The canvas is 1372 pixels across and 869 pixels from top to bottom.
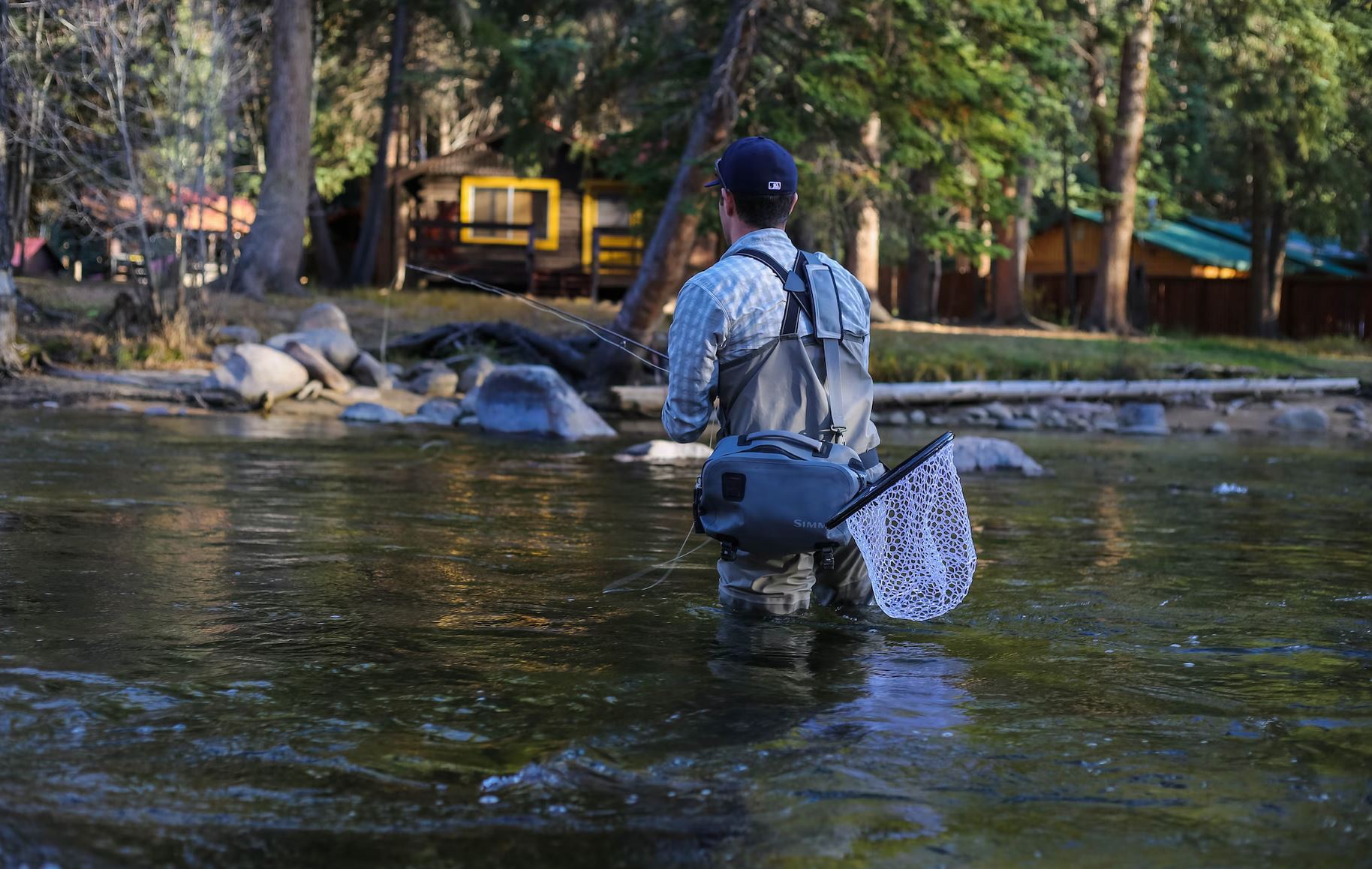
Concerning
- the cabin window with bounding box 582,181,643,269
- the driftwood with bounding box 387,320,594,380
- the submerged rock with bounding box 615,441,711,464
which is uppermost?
the cabin window with bounding box 582,181,643,269

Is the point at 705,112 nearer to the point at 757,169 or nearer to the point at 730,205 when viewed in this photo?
the point at 730,205

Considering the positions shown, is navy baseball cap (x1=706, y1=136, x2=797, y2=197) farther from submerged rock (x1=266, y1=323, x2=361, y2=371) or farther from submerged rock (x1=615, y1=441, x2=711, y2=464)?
submerged rock (x1=266, y1=323, x2=361, y2=371)

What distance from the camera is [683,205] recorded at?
60.4ft

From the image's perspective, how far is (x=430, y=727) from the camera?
4.11 metres

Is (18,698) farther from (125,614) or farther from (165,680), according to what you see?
(125,614)

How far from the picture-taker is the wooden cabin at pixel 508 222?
36.0 meters

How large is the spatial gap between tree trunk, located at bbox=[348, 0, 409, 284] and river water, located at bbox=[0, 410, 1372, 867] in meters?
24.1

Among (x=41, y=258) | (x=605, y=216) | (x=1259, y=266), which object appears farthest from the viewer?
(x=41, y=258)

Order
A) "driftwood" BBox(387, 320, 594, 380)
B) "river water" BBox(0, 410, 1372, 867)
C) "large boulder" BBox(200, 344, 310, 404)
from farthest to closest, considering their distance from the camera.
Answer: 1. "driftwood" BBox(387, 320, 594, 380)
2. "large boulder" BBox(200, 344, 310, 404)
3. "river water" BBox(0, 410, 1372, 867)

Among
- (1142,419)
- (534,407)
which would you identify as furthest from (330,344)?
(1142,419)

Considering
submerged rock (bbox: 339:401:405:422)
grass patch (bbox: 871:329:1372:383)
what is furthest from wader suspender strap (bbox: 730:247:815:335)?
grass patch (bbox: 871:329:1372:383)

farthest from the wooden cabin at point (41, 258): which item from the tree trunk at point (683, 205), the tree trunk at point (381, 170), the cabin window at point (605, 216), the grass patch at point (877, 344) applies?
the tree trunk at point (683, 205)

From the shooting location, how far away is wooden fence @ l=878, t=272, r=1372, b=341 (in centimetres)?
3975

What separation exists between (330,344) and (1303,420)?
13036 mm
